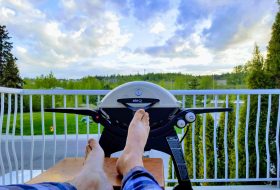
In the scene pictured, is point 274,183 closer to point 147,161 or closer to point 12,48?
point 147,161

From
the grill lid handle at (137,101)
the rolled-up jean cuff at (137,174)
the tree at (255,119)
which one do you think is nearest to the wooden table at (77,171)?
the rolled-up jean cuff at (137,174)

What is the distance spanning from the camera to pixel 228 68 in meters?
6.18

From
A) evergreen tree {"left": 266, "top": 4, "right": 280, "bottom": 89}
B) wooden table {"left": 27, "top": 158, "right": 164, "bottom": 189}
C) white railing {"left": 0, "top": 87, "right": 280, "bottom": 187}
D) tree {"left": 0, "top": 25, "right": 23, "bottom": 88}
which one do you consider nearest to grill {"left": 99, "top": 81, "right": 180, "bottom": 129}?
wooden table {"left": 27, "top": 158, "right": 164, "bottom": 189}

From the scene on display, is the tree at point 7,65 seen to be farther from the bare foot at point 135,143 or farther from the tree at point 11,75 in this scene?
the bare foot at point 135,143

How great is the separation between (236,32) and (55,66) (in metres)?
4.43

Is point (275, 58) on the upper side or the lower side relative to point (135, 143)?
upper

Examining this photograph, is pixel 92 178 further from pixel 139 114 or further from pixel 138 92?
pixel 138 92

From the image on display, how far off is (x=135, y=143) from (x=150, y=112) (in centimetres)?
24

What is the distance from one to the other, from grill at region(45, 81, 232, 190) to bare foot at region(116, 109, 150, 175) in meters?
0.08

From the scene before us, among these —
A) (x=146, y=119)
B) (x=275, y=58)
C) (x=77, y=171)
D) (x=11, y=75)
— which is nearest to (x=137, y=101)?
(x=146, y=119)

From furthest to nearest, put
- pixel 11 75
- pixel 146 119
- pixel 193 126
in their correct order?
pixel 11 75 < pixel 193 126 < pixel 146 119

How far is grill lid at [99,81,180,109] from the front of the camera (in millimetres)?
1561

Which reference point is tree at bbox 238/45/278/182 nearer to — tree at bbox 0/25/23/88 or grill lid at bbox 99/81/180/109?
grill lid at bbox 99/81/180/109

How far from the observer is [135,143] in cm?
141
